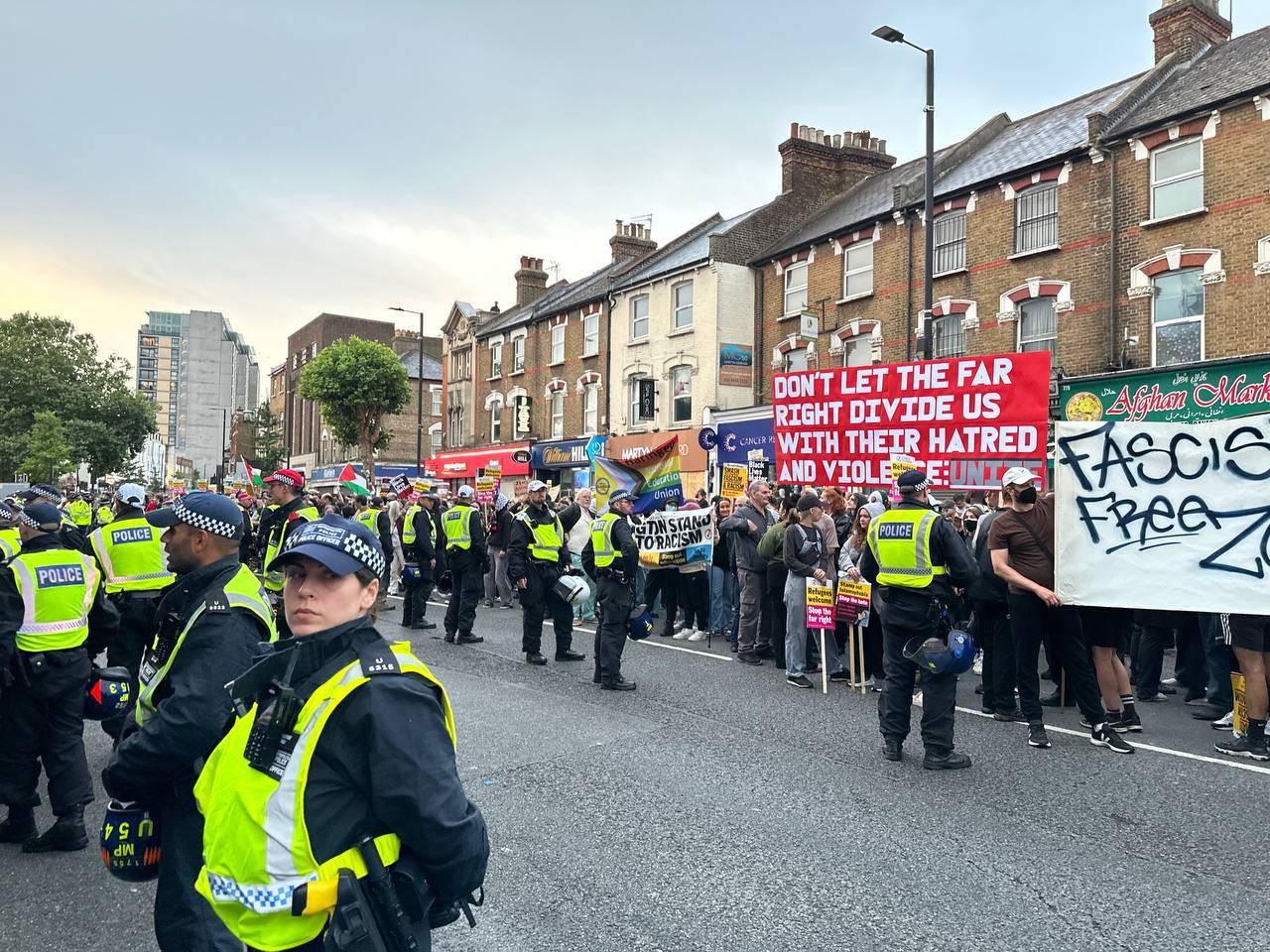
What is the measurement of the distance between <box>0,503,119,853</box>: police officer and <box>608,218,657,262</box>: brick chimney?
33.8 meters

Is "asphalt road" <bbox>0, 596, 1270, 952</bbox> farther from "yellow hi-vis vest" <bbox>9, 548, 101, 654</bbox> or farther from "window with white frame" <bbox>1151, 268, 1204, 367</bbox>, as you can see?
"window with white frame" <bbox>1151, 268, 1204, 367</bbox>

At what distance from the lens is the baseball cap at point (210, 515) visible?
328 centimetres

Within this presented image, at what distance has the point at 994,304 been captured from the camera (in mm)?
20141

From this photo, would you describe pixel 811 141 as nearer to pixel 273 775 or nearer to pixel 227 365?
pixel 273 775

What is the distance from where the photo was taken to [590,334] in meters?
33.1

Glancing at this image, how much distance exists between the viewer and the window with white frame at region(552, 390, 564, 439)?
115 ft

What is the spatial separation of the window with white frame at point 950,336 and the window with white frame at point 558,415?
16.6 meters

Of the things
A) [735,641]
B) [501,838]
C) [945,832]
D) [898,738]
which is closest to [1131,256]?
[735,641]

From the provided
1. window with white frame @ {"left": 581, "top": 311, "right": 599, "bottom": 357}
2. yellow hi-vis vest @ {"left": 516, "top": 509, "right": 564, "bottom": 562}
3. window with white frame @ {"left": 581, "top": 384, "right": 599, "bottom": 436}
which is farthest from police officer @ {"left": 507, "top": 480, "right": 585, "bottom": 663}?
window with white frame @ {"left": 581, "top": 311, "right": 599, "bottom": 357}

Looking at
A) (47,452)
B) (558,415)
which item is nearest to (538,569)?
(558,415)

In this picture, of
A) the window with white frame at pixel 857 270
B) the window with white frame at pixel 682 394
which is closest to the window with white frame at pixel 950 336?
the window with white frame at pixel 857 270

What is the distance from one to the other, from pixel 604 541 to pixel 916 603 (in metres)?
3.43

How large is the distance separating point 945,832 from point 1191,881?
1133 millimetres

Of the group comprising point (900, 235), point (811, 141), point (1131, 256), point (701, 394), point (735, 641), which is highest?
point (811, 141)
